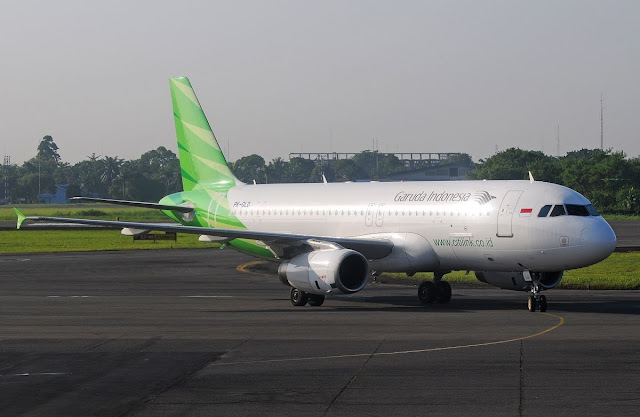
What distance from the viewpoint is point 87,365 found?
23.1m

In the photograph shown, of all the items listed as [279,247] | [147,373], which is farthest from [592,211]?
[147,373]

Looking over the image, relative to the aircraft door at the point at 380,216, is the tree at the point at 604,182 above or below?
above

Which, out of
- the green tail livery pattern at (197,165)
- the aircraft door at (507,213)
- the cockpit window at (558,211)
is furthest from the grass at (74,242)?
the cockpit window at (558,211)

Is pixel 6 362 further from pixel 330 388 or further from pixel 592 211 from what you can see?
pixel 592 211

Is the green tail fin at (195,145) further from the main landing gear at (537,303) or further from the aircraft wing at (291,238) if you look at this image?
the main landing gear at (537,303)

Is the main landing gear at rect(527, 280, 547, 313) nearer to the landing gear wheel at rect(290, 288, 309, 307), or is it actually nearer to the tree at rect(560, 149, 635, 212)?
the landing gear wheel at rect(290, 288, 309, 307)

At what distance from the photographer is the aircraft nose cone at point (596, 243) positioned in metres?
33.0

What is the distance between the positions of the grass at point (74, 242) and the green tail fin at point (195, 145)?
3038 cm

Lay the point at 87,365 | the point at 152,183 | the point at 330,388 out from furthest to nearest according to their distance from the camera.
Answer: the point at 152,183 < the point at 87,365 < the point at 330,388

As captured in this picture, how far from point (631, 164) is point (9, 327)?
128m

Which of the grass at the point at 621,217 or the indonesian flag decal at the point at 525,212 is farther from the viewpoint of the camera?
the grass at the point at 621,217

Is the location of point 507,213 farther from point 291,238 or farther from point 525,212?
point 291,238

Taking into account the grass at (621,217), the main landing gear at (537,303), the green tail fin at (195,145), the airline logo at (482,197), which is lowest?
the main landing gear at (537,303)

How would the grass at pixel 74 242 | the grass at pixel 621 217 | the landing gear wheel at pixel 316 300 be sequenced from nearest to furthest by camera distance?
the landing gear wheel at pixel 316 300 < the grass at pixel 74 242 < the grass at pixel 621 217
